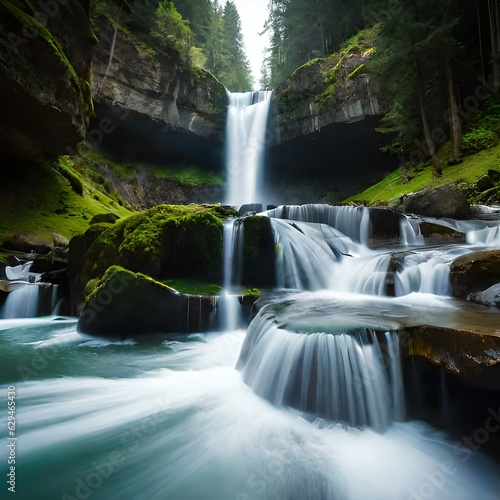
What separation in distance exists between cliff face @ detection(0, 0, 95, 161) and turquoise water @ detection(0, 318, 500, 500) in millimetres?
8597

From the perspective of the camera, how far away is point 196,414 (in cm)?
340

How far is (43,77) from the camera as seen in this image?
947cm

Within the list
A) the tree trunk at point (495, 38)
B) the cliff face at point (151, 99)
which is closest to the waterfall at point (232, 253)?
the tree trunk at point (495, 38)

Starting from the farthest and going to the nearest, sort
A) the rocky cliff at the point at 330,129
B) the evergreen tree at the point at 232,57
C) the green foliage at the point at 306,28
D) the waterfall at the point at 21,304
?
the evergreen tree at the point at 232,57, the green foliage at the point at 306,28, the rocky cliff at the point at 330,129, the waterfall at the point at 21,304

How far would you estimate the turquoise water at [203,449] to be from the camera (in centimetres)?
234

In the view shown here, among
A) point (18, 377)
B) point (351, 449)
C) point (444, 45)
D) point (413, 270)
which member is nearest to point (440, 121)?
point (444, 45)

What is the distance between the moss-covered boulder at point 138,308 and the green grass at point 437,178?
11211 mm

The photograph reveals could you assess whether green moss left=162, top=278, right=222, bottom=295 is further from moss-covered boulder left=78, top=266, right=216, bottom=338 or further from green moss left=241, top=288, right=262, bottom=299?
green moss left=241, top=288, right=262, bottom=299

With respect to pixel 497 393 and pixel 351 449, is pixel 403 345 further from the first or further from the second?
pixel 351 449

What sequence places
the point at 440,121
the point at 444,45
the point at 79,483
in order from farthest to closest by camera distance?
1. the point at 440,121
2. the point at 444,45
3. the point at 79,483

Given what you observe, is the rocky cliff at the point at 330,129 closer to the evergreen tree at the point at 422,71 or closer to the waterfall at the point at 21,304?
the evergreen tree at the point at 422,71

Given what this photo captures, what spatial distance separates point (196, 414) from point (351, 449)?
161cm

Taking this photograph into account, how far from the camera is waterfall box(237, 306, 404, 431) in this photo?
299 cm

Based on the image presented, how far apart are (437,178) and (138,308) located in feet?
43.0
